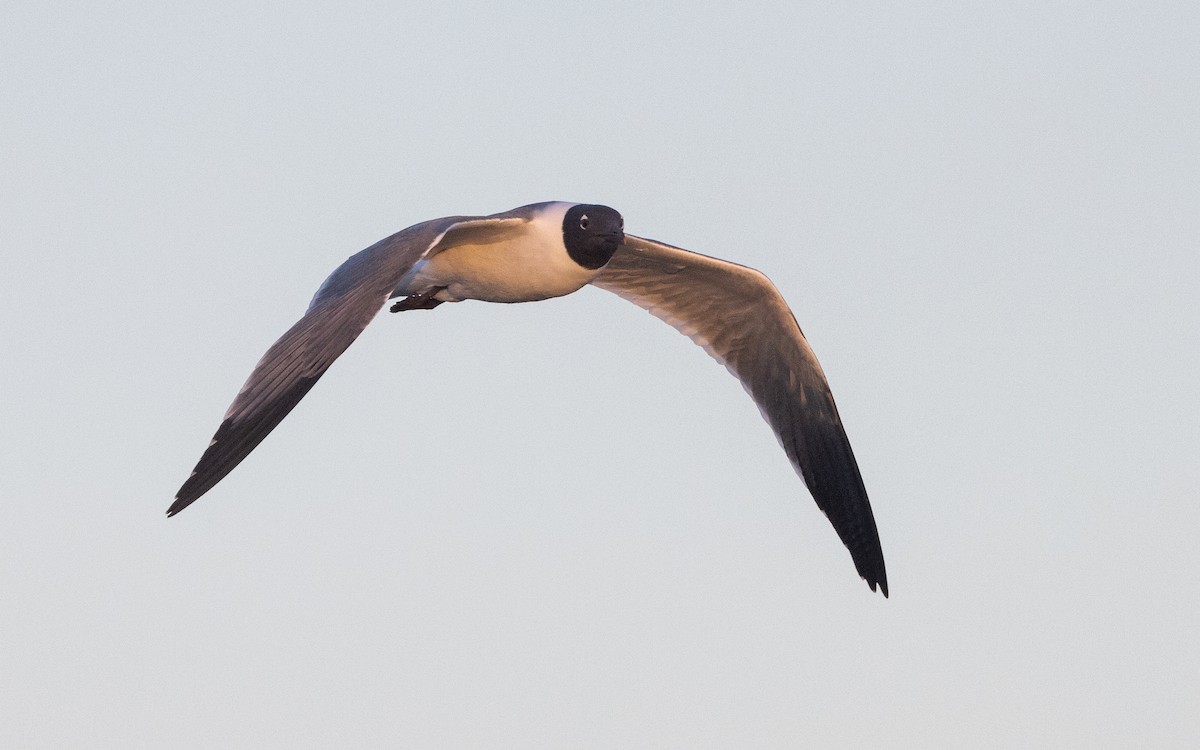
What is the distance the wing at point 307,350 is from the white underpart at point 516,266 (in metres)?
1.20

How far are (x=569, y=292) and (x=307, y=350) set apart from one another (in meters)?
4.12

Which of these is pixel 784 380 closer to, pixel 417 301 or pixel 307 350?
pixel 417 301

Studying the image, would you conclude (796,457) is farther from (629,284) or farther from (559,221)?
(559,221)

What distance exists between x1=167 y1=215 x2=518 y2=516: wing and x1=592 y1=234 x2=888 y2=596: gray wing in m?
4.42

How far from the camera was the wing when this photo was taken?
11.1 meters

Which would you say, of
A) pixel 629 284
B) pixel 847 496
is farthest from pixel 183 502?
pixel 847 496

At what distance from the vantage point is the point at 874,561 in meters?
17.9

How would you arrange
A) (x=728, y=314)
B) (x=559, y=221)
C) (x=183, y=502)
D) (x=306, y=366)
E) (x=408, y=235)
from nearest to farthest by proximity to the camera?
(x=183, y=502) → (x=306, y=366) → (x=408, y=235) → (x=559, y=221) → (x=728, y=314)

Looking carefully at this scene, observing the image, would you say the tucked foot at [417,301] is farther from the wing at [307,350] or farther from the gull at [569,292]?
the wing at [307,350]

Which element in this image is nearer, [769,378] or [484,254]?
[484,254]

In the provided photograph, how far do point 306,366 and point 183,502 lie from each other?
1.59 metres

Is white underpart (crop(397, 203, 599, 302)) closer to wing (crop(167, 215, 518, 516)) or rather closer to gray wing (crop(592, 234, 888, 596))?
wing (crop(167, 215, 518, 516))

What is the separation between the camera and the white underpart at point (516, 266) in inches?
584

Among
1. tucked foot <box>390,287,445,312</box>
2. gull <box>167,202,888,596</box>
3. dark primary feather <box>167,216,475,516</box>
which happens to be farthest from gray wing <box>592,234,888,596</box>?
dark primary feather <box>167,216,475,516</box>
